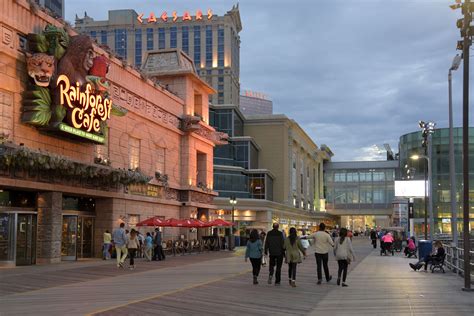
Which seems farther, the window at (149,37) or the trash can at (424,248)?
the window at (149,37)

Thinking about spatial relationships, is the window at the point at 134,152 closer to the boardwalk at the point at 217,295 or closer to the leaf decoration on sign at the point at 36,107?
the leaf decoration on sign at the point at 36,107

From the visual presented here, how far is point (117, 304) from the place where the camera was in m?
13.0

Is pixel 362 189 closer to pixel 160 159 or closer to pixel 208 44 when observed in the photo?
pixel 208 44

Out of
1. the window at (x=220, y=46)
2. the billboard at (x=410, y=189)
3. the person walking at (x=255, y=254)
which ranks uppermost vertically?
the window at (x=220, y=46)

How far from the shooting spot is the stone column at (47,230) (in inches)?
1043

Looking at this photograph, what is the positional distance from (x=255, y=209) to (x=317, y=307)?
65325mm

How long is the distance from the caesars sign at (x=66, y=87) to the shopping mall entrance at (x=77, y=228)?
3.82 metres

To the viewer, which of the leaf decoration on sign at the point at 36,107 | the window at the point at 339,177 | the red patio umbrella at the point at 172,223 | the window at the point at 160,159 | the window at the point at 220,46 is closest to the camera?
the leaf decoration on sign at the point at 36,107

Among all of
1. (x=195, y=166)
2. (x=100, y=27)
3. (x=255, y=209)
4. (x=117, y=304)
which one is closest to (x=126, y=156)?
(x=195, y=166)

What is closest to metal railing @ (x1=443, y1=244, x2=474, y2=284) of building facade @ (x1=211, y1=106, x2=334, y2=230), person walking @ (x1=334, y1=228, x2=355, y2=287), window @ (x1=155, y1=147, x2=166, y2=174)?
person walking @ (x1=334, y1=228, x2=355, y2=287)

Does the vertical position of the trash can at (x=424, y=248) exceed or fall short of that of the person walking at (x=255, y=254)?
it falls short

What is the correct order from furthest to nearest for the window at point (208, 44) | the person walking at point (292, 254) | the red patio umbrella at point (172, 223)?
1. the window at point (208, 44)
2. the red patio umbrella at point (172, 223)
3. the person walking at point (292, 254)

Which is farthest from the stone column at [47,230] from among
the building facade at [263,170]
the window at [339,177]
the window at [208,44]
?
the window at [208,44]

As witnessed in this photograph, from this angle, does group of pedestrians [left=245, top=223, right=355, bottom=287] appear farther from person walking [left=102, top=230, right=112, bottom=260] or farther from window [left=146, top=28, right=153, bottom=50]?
window [left=146, top=28, right=153, bottom=50]
